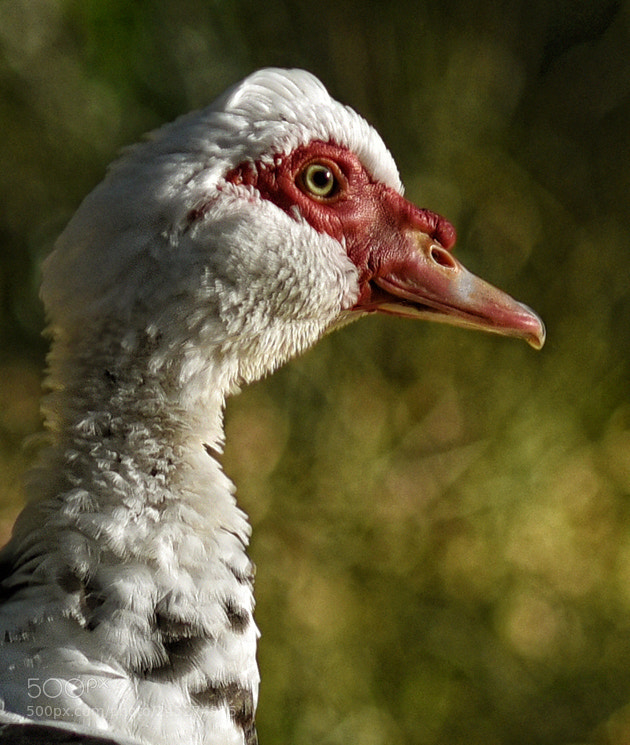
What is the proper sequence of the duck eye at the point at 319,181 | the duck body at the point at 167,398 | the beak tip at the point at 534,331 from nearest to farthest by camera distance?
the duck body at the point at 167,398 < the duck eye at the point at 319,181 < the beak tip at the point at 534,331

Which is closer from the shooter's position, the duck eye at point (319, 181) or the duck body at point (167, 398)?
the duck body at point (167, 398)

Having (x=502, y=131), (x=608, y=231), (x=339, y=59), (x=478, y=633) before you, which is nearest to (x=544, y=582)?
(x=478, y=633)

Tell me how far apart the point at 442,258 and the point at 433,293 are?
69mm

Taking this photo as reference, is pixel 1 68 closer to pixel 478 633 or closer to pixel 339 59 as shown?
pixel 339 59

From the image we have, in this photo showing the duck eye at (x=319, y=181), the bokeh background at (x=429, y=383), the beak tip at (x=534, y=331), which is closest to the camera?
the duck eye at (x=319, y=181)

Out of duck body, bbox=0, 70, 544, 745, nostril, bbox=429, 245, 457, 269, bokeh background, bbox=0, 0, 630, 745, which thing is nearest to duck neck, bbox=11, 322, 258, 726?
duck body, bbox=0, 70, 544, 745

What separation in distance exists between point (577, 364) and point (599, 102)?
1026mm

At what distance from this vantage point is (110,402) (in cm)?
115

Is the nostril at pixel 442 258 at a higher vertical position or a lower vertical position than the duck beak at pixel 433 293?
higher

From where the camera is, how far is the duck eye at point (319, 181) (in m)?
1.31

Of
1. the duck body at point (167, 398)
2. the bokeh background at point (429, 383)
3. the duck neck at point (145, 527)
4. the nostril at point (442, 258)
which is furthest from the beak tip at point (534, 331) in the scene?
the bokeh background at point (429, 383)

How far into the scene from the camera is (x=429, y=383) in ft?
10.8

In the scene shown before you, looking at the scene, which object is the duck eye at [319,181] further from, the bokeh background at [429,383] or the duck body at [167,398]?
the bokeh background at [429,383]

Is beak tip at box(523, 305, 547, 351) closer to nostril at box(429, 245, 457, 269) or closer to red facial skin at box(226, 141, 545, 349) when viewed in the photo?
red facial skin at box(226, 141, 545, 349)
